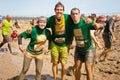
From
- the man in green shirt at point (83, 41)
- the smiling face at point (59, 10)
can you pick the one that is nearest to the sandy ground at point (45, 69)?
the man in green shirt at point (83, 41)

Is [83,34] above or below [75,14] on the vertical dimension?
below

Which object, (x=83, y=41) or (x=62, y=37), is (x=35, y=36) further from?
(x=83, y=41)

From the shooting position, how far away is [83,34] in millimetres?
7605

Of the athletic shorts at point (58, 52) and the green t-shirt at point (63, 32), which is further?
the athletic shorts at point (58, 52)

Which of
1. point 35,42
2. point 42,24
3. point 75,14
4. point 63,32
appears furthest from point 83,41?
point 35,42

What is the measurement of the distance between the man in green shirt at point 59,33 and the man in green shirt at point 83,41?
211 mm

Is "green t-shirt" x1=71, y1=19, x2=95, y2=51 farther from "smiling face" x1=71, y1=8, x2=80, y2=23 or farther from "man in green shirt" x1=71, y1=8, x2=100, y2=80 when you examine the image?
"smiling face" x1=71, y1=8, x2=80, y2=23

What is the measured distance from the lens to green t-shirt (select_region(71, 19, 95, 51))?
7.57m

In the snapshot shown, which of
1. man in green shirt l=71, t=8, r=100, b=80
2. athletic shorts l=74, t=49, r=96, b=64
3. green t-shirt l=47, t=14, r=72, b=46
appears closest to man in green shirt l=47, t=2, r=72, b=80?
green t-shirt l=47, t=14, r=72, b=46

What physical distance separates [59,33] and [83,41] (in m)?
0.69

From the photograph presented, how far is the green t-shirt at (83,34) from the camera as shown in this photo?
7.57 meters

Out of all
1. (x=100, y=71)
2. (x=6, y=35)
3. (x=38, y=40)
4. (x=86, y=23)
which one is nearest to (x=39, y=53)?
(x=38, y=40)

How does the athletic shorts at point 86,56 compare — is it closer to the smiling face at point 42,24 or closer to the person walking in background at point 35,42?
the person walking in background at point 35,42

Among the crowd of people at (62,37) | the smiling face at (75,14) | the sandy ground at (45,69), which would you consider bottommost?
the sandy ground at (45,69)
